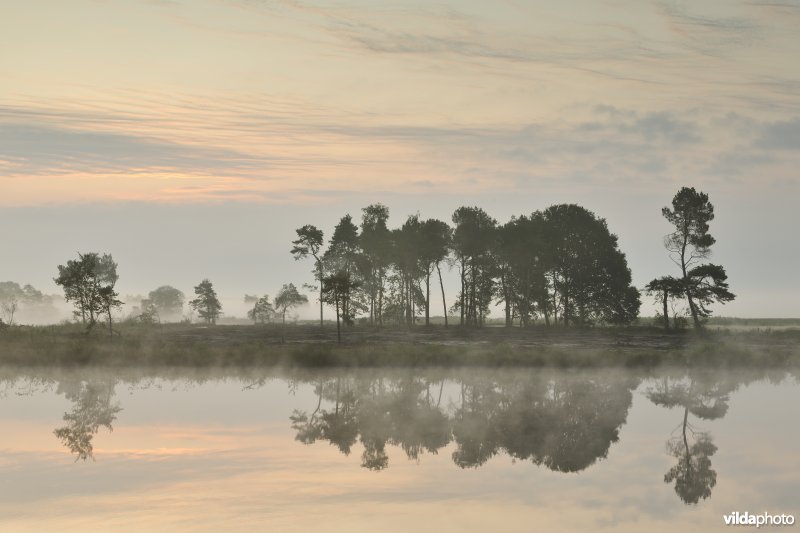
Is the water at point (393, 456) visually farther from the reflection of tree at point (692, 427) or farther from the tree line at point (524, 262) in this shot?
the tree line at point (524, 262)

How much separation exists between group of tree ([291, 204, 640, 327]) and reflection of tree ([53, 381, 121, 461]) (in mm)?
54461

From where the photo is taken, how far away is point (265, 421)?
29.5 meters

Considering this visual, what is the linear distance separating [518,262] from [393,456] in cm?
7702

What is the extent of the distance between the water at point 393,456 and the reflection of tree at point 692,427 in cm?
11

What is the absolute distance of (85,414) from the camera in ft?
99.3

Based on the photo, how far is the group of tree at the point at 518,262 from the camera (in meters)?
96.2

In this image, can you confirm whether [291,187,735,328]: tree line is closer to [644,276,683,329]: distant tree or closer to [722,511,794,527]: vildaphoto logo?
[644,276,683,329]: distant tree

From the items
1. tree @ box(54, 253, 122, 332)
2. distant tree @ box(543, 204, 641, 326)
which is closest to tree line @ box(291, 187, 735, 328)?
distant tree @ box(543, 204, 641, 326)

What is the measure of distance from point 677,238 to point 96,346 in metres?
63.0

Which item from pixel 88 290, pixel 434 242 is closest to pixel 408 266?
pixel 434 242

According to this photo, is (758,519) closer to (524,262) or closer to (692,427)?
(692,427)

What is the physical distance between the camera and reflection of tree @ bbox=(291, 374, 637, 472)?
936 inches

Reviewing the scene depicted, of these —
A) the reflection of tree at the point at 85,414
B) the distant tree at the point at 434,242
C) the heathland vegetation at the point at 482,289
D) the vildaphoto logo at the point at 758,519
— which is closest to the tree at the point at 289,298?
the heathland vegetation at the point at 482,289

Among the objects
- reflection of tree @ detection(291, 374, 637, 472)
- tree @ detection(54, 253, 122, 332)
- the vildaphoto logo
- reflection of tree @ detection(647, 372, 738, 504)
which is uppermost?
tree @ detection(54, 253, 122, 332)
